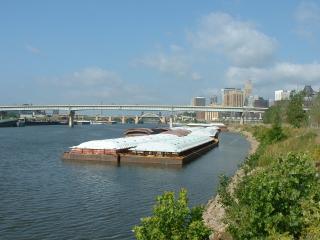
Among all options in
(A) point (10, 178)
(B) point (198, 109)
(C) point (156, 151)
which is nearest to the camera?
(A) point (10, 178)

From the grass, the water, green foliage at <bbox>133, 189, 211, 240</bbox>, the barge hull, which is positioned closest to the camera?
green foliage at <bbox>133, 189, 211, 240</bbox>

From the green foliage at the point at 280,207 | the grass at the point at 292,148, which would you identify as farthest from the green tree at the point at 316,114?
the green foliage at the point at 280,207

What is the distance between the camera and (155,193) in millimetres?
33656

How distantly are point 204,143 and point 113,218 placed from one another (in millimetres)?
53600

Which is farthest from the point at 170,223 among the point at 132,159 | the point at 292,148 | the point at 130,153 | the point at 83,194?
the point at 130,153

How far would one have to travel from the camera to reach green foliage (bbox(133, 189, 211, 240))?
11680mm

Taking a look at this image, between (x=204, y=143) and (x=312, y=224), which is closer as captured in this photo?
(x=312, y=224)

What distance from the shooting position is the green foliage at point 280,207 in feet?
38.6

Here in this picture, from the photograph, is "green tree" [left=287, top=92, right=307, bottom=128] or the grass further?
"green tree" [left=287, top=92, right=307, bottom=128]

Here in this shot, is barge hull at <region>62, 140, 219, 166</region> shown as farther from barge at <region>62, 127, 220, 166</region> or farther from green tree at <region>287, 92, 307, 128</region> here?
green tree at <region>287, 92, 307, 128</region>

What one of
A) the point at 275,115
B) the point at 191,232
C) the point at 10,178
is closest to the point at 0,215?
the point at 10,178

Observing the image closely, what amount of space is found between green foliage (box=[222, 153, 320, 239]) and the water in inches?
419

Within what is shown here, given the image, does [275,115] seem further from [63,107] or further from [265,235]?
[265,235]

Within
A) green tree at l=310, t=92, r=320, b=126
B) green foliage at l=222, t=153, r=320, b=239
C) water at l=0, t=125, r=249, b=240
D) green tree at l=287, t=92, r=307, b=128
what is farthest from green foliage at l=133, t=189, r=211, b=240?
green tree at l=287, t=92, r=307, b=128
